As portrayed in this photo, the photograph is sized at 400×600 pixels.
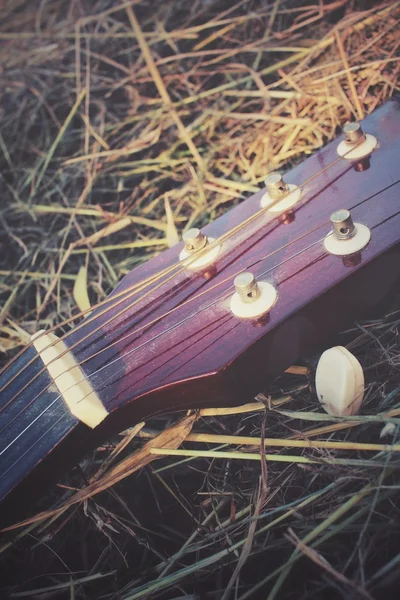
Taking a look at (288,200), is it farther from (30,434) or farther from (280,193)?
(30,434)

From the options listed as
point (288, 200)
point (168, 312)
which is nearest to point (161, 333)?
point (168, 312)

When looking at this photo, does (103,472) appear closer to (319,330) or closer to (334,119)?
(319,330)

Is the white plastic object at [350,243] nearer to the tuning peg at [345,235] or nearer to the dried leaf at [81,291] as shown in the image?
the tuning peg at [345,235]

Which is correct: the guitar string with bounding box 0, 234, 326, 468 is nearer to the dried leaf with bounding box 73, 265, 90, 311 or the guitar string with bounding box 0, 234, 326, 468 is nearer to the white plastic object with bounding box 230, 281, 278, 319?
the white plastic object with bounding box 230, 281, 278, 319

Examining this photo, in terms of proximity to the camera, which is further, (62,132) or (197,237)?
(62,132)

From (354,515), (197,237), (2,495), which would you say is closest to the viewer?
(354,515)

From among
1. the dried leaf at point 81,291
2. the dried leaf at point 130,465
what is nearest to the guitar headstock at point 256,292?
the dried leaf at point 130,465

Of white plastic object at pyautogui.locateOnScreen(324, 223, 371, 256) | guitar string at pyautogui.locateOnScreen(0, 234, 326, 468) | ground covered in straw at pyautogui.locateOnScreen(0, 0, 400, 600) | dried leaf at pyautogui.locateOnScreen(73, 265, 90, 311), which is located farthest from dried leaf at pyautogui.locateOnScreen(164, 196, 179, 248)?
white plastic object at pyautogui.locateOnScreen(324, 223, 371, 256)

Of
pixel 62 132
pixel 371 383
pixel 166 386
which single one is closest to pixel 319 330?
pixel 371 383
